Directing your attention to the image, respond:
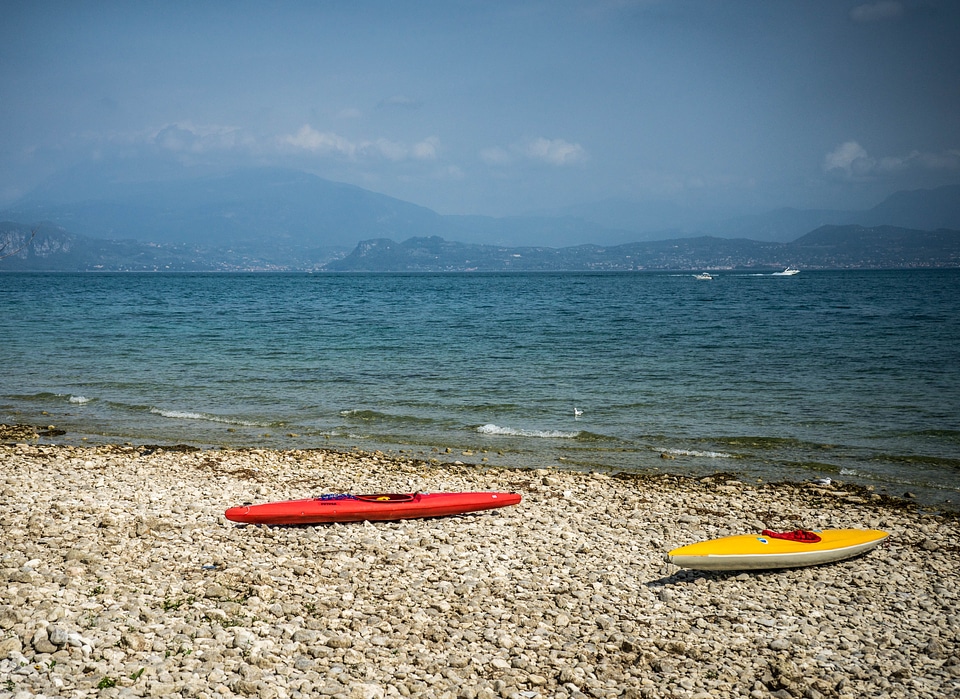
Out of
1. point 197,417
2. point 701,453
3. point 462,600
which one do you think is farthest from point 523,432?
point 462,600

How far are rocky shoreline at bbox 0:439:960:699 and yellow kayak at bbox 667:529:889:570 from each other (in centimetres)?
23

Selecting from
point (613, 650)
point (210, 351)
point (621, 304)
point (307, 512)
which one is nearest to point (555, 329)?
point (210, 351)

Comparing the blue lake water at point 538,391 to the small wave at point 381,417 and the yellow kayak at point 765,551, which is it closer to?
the small wave at point 381,417

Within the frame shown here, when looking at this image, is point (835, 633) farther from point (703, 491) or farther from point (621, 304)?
point (621, 304)

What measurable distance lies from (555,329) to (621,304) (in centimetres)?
2793

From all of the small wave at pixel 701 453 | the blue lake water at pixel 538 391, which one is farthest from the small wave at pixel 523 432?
the small wave at pixel 701 453

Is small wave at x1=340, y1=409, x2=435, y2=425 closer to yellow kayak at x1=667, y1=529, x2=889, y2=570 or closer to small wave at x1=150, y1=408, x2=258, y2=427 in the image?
small wave at x1=150, y1=408, x2=258, y2=427

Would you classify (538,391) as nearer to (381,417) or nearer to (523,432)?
(523,432)

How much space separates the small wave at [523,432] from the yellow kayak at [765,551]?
8711mm

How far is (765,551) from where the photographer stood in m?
11.3

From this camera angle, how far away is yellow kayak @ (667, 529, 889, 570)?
11070 millimetres

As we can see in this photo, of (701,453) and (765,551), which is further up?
(765,551)

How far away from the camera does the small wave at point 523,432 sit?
798 inches

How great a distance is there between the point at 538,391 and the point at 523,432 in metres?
5.57
